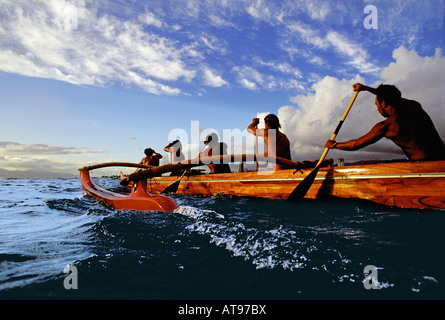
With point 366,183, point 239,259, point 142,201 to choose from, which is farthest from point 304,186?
point 142,201

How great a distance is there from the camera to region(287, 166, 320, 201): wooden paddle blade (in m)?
6.00

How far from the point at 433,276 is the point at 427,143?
3471 millimetres

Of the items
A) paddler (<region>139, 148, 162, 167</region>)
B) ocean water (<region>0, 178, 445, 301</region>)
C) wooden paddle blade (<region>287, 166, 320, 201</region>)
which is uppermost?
paddler (<region>139, 148, 162, 167</region>)

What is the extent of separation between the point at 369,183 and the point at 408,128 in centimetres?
138

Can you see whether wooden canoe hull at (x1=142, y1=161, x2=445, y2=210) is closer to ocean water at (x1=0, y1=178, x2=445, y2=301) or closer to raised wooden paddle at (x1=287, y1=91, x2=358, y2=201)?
raised wooden paddle at (x1=287, y1=91, x2=358, y2=201)

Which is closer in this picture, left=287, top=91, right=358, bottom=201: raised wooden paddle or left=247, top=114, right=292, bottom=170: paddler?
left=287, top=91, right=358, bottom=201: raised wooden paddle

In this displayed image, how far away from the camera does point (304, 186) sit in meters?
6.05

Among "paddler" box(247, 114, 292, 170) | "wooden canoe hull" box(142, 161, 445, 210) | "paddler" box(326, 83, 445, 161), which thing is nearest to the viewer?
"wooden canoe hull" box(142, 161, 445, 210)

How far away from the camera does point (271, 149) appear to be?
7.32 m

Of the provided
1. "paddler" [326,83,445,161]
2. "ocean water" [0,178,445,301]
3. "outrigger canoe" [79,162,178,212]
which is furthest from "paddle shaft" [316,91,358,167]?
"outrigger canoe" [79,162,178,212]

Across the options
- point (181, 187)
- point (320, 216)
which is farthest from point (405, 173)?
point (181, 187)

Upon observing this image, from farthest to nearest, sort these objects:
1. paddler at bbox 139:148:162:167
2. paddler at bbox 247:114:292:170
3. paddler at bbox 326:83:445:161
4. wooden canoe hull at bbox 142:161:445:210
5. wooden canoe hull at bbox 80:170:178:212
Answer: paddler at bbox 139:148:162:167 → paddler at bbox 247:114:292:170 → wooden canoe hull at bbox 80:170:178:212 → paddler at bbox 326:83:445:161 → wooden canoe hull at bbox 142:161:445:210

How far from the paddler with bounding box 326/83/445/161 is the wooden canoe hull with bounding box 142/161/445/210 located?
34cm
